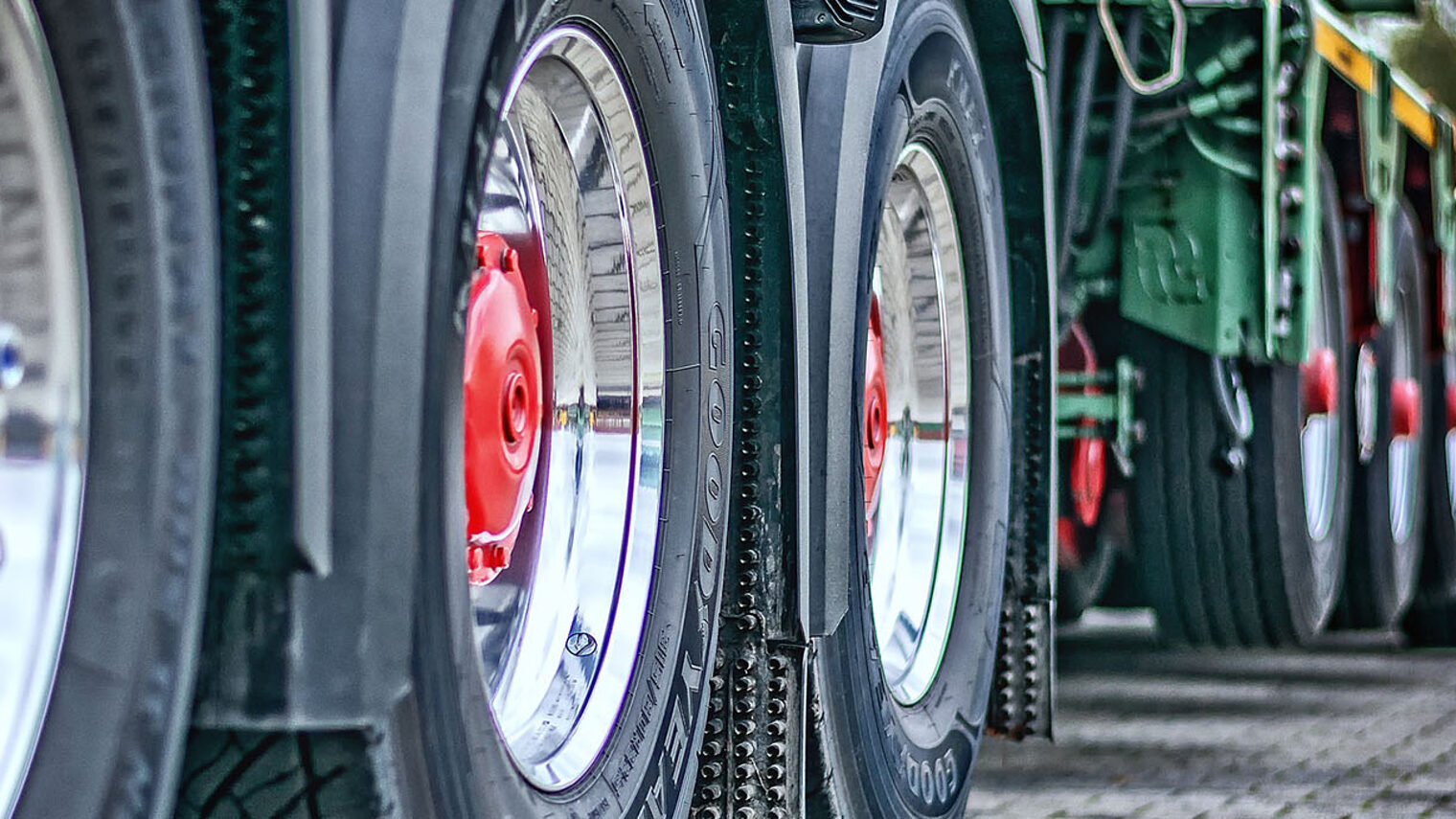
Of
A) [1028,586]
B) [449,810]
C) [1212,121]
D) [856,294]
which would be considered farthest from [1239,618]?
[449,810]

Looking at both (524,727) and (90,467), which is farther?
(524,727)

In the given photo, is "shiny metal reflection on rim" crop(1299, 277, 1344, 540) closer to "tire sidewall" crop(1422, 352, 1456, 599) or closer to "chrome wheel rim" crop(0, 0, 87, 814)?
"tire sidewall" crop(1422, 352, 1456, 599)

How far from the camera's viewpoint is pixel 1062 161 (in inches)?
194

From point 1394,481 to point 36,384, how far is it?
21.9 ft

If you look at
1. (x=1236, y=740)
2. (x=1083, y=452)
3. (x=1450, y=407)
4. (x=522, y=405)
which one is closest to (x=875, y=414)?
(x=522, y=405)

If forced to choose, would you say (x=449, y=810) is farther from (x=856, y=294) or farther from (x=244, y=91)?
(x=856, y=294)

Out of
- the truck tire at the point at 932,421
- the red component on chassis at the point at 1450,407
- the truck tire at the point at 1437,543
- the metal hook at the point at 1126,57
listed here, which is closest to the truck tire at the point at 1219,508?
the metal hook at the point at 1126,57

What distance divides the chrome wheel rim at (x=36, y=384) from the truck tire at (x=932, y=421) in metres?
1.51

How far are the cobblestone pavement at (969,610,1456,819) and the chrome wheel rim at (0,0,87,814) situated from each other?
109 inches

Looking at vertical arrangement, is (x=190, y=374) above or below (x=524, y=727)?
above

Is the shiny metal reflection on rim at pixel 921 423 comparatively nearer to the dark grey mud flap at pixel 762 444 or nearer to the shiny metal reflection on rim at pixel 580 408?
the dark grey mud flap at pixel 762 444

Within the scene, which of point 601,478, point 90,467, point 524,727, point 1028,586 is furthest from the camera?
point 1028,586

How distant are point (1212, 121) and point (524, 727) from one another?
151 inches

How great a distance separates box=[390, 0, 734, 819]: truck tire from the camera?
1.98 metres
